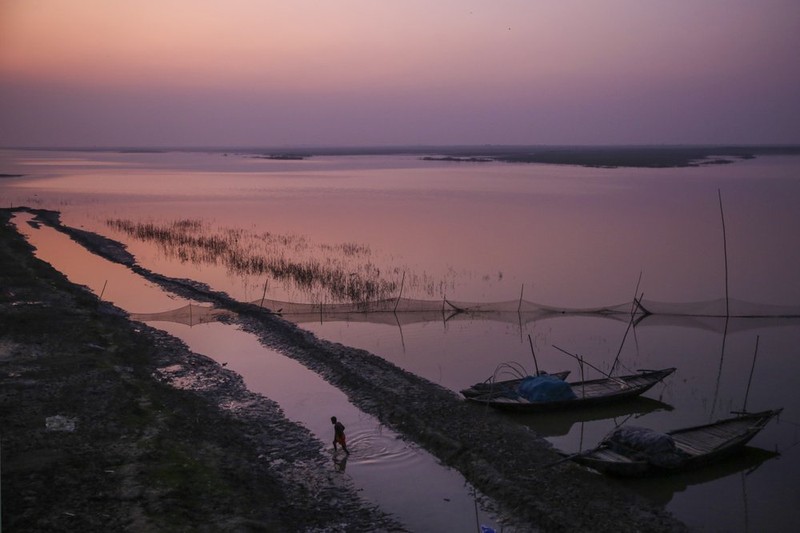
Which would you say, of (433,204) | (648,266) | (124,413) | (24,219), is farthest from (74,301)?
(433,204)

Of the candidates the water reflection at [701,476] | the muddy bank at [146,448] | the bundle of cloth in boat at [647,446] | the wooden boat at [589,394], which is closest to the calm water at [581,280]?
the water reflection at [701,476]

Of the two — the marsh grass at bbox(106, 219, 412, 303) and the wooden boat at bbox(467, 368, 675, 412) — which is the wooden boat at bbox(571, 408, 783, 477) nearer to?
the wooden boat at bbox(467, 368, 675, 412)

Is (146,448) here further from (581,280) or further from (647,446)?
(581,280)

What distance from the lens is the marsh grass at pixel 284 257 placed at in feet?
70.3

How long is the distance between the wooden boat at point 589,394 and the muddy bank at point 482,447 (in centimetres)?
37

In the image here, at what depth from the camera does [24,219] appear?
125 feet

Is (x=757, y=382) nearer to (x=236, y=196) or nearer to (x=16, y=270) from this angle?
(x=16, y=270)

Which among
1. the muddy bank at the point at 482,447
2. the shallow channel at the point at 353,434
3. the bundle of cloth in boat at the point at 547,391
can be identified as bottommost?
the shallow channel at the point at 353,434

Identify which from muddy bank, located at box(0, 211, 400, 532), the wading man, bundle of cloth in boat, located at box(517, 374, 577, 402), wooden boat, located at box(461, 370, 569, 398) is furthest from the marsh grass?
the wading man

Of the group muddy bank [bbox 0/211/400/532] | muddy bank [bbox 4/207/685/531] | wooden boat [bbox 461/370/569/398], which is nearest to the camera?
muddy bank [bbox 0/211/400/532]

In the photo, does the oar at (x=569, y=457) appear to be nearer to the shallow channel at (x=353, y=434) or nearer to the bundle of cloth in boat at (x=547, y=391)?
the shallow channel at (x=353, y=434)

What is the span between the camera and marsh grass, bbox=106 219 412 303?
21438mm

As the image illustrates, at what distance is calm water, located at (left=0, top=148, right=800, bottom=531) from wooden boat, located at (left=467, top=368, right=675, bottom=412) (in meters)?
0.27

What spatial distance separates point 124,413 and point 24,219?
32.7 meters
